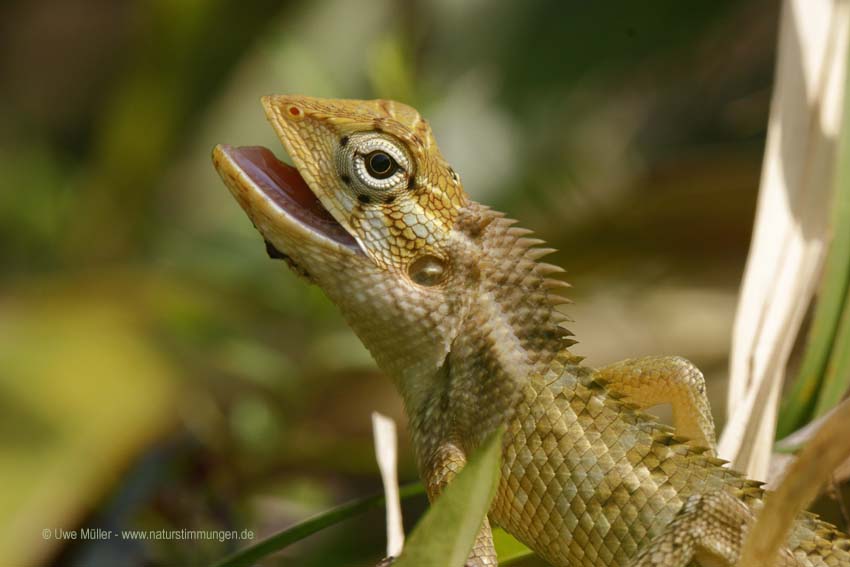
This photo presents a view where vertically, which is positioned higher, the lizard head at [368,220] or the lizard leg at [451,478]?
the lizard head at [368,220]

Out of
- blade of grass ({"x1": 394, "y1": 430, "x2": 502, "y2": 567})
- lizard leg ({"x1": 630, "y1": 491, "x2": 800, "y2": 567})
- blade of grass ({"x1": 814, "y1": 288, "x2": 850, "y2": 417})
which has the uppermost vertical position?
blade of grass ({"x1": 814, "y1": 288, "x2": 850, "y2": 417})

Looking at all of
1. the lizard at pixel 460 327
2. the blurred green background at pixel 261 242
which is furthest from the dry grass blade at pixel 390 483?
the blurred green background at pixel 261 242

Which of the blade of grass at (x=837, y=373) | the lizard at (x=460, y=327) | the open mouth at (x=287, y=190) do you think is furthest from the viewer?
the blade of grass at (x=837, y=373)

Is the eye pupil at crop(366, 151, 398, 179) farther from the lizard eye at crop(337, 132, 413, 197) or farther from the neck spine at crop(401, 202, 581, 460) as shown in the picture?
the neck spine at crop(401, 202, 581, 460)

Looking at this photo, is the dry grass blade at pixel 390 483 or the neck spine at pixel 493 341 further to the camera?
the neck spine at pixel 493 341

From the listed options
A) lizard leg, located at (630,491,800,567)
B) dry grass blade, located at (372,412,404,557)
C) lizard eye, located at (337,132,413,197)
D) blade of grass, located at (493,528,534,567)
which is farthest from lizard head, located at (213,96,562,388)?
lizard leg, located at (630,491,800,567)

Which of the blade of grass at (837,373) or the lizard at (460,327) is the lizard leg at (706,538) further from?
the blade of grass at (837,373)

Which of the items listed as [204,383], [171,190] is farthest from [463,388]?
[171,190]
